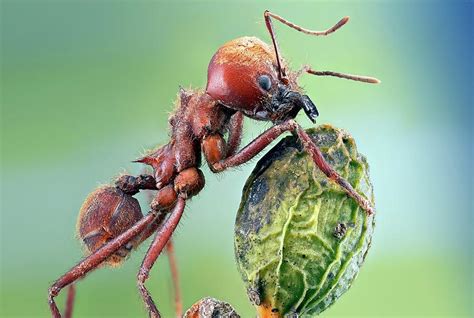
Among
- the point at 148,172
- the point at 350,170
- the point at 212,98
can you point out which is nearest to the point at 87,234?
the point at 148,172

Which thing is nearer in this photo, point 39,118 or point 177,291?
point 177,291

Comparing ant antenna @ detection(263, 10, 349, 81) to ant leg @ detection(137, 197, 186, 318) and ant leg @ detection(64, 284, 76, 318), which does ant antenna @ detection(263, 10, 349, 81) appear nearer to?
ant leg @ detection(137, 197, 186, 318)

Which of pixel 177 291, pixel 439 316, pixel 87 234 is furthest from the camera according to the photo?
pixel 439 316

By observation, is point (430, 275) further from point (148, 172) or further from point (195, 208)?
point (148, 172)

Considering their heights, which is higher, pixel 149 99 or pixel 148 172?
pixel 149 99

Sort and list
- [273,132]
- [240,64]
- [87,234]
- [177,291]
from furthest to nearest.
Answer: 1. [177,291]
2. [87,234]
3. [240,64]
4. [273,132]

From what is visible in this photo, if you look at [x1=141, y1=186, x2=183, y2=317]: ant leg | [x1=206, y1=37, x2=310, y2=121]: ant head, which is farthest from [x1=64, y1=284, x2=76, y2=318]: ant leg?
[x1=206, y1=37, x2=310, y2=121]: ant head

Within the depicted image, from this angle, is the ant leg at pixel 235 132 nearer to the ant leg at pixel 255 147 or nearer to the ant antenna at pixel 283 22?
the ant leg at pixel 255 147
